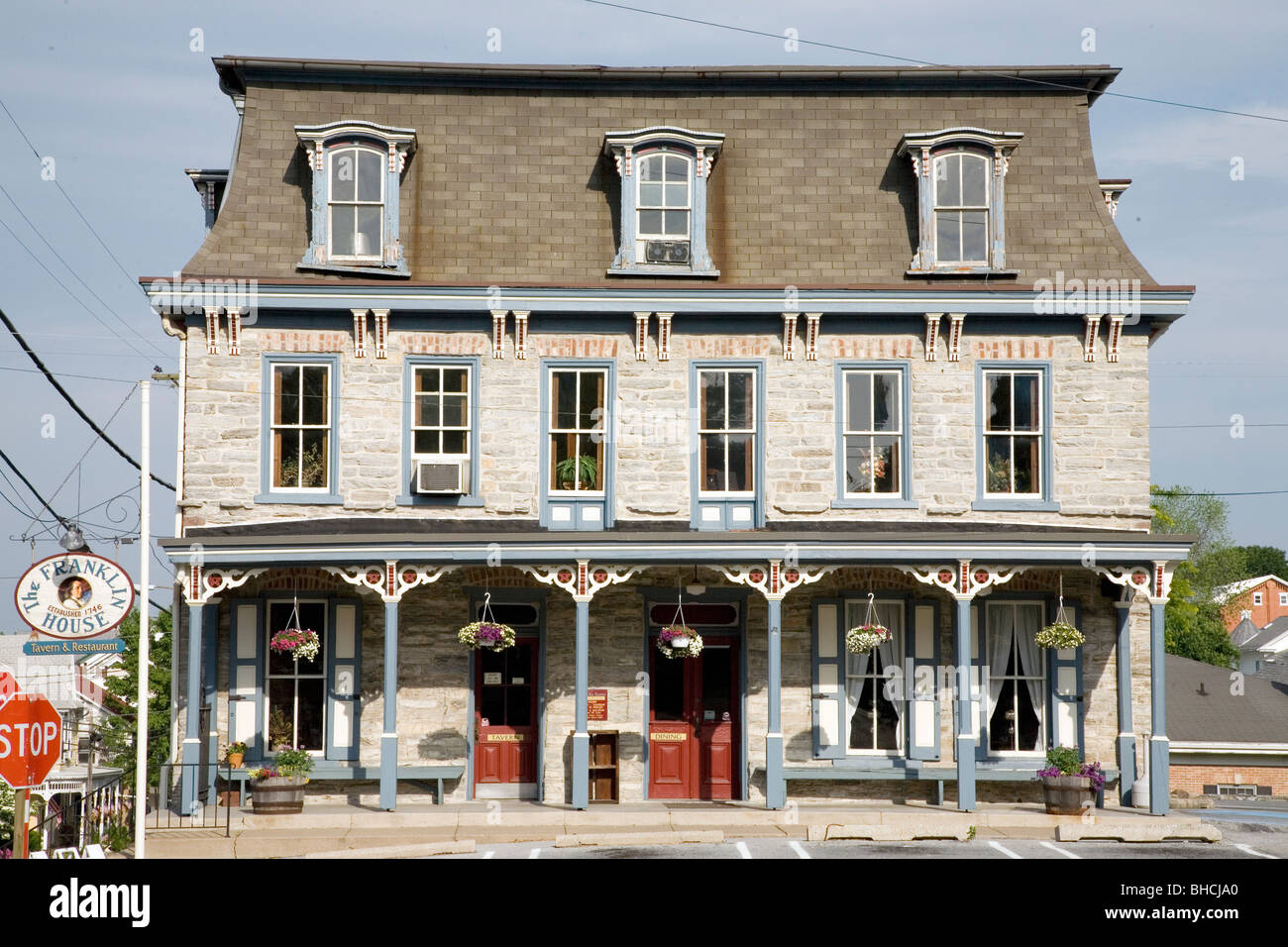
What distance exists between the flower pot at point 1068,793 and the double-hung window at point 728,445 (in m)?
5.37

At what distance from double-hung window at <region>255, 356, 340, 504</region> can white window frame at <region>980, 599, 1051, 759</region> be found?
9.73m

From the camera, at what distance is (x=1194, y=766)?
1314 inches

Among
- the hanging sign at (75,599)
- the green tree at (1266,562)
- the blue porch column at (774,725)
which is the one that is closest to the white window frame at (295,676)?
the blue porch column at (774,725)

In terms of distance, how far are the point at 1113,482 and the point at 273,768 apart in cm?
1248

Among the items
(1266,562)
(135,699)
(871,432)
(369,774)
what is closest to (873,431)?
(871,432)

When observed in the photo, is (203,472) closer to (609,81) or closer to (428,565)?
(428,565)

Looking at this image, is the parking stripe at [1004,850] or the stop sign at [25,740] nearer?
the stop sign at [25,740]

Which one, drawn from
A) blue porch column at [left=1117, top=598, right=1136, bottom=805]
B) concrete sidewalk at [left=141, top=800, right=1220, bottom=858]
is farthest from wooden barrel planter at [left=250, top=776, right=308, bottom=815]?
blue porch column at [left=1117, top=598, right=1136, bottom=805]

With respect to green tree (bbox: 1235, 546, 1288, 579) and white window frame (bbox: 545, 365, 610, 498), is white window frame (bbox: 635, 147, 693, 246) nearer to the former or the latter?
white window frame (bbox: 545, 365, 610, 498)

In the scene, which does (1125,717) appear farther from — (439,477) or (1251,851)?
(439,477)

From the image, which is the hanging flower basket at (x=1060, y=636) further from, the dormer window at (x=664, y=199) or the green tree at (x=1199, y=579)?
the green tree at (x=1199, y=579)

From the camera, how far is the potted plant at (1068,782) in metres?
18.3

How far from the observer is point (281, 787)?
18.2 meters
